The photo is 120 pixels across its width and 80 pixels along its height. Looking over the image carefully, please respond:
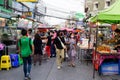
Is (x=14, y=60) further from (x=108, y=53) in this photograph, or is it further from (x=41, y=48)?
(x=108, y=53)

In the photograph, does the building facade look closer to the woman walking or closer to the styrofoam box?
the woman walking

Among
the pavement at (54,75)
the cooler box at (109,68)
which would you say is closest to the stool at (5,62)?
the pavement at (54,75)

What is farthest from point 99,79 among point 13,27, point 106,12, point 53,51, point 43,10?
point 43,10

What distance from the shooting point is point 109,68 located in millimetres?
13656

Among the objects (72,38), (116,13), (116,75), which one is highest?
(116,13)

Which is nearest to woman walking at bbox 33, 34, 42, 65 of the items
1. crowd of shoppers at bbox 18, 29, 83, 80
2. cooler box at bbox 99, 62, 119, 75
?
crowd of shoppers at bbox 18, 29, 83, 80

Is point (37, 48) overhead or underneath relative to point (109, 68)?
overhead

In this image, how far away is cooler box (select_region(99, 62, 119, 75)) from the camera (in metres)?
13.6

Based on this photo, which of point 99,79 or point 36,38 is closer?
point 99,79

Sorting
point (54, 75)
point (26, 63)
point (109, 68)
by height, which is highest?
point (26, 63)

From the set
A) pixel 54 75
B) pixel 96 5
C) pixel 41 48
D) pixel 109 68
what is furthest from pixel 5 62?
pixel 96 5

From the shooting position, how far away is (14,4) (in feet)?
116

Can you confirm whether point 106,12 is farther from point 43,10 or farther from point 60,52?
point 43,10

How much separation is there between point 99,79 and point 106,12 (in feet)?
9.36
